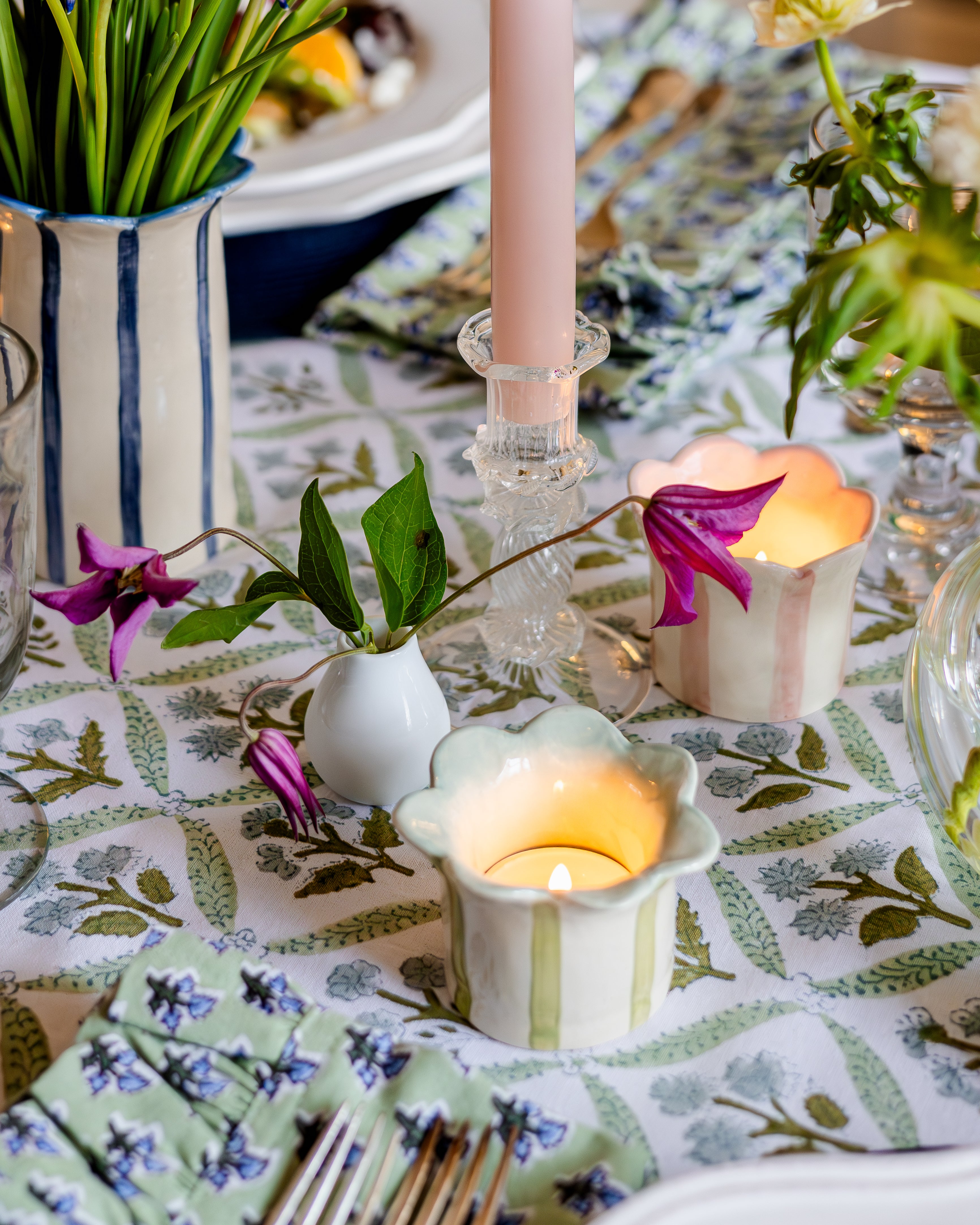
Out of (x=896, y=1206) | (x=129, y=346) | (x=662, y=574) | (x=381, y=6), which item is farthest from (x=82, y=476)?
(x=381, y=6)

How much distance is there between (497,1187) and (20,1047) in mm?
127

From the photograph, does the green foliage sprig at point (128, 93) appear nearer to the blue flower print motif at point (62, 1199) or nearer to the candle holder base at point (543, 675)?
the candle holder base at point (543, 675)

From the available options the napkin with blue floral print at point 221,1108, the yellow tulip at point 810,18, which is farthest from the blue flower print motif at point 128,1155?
the yellow tulip at point 810,18

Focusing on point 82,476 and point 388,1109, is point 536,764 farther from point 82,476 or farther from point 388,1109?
point 82,476

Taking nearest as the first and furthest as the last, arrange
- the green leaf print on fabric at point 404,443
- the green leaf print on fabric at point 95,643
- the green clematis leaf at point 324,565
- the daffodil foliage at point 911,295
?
the daffodil foliage at point 911,295, the green clematis leaf at point 324,565, the green leaf print on fabric at point 95,643, the green leaf print on fabric at point 404,443

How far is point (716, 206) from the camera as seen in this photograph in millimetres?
667

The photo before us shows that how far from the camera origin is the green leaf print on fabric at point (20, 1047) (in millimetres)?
289

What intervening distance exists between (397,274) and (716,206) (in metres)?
0.18

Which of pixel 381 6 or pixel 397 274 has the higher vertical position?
pixel 381 6

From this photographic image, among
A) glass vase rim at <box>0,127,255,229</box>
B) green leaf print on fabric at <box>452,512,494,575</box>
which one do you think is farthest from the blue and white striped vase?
green leaf print on fabric at <box>452,512,494,575</box>

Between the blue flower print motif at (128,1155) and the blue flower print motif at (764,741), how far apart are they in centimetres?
22

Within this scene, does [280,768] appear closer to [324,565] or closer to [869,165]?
[324,565]

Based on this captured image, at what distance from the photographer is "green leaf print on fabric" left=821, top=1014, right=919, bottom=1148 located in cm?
28

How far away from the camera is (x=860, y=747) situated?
40 centimetres
